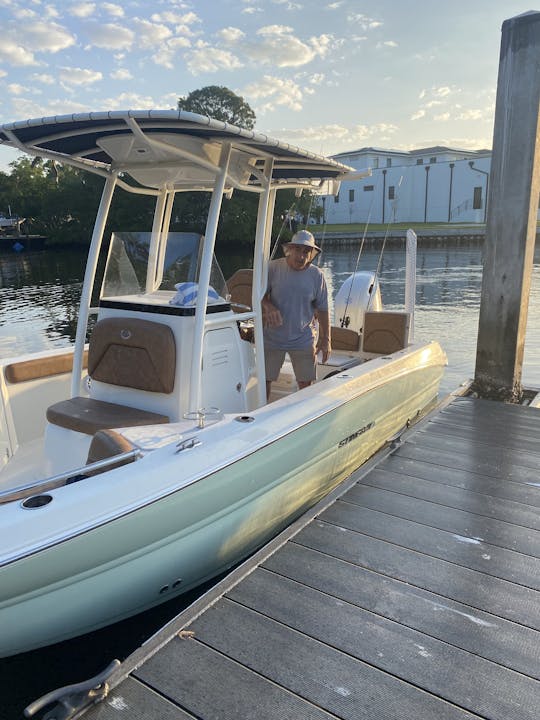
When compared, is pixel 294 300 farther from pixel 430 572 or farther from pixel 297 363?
pixel 430 572

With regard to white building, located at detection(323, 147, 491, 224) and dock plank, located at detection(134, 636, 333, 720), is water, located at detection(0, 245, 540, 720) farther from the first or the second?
white building, located at detection(323, 147, 491, 224)

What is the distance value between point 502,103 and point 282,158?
2440 mm

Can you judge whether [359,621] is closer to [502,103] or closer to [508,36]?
[502,103]

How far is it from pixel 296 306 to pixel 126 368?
4.66 ft

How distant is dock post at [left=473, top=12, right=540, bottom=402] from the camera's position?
4.93 m

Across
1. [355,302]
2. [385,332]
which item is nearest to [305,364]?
[385,332]

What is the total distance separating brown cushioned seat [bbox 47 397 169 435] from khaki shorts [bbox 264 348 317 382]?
4.01 feet

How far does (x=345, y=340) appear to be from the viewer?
608 centimetres

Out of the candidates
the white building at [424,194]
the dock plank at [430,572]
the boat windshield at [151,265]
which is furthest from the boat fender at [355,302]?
the white building at [424,194]

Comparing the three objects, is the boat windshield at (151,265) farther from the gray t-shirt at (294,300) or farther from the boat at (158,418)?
the gray t-shirt at (294,300)

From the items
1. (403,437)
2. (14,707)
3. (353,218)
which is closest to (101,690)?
(14,707)

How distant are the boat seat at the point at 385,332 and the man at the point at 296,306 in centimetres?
154

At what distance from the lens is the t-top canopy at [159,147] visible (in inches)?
116

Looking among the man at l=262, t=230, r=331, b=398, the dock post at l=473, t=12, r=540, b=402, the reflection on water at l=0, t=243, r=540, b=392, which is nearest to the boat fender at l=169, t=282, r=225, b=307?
the man at l=262, t=230, r=331, b=398
